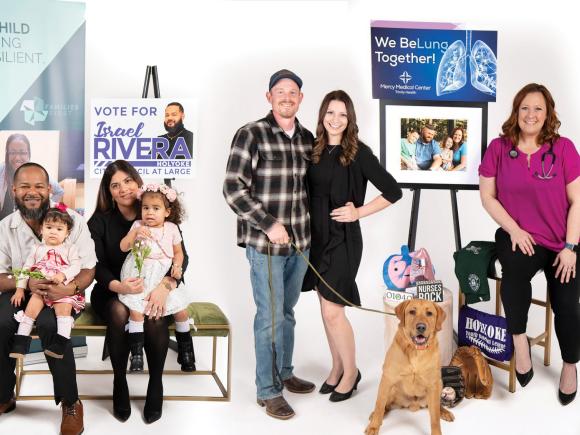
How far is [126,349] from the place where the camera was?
334 centimetres

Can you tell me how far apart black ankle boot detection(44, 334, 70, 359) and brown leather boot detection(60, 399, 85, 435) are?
0.71 feet

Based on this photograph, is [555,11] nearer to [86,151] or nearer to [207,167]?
[207,167]

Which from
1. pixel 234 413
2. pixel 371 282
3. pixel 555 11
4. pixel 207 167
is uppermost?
pixel 555 11

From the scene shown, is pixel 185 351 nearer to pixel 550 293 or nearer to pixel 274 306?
pixel 274 306

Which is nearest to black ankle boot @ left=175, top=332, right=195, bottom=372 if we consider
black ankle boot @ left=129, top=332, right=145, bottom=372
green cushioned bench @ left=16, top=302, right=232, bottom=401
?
green cushioned bench @ left=16, top=302, right=232, bottom=401

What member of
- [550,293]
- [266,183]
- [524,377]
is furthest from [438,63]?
[524,377]

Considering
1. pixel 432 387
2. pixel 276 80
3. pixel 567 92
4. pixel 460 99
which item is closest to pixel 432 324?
pixel 432 387

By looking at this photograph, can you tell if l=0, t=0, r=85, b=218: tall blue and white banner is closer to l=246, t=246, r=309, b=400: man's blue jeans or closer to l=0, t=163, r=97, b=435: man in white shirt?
l=0, t=163, r=97, b=435: man in white shirt

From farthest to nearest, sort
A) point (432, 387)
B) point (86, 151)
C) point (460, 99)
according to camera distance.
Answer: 1. point (86, 151)
2. point (460, 99)
3. point (432, 387)

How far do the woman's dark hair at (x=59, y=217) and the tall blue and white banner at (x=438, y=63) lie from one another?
72.5 inches

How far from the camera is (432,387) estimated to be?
10.5 ft

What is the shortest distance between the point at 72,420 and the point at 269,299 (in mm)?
932

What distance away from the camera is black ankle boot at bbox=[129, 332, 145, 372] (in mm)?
3318

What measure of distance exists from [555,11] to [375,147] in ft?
4.76
